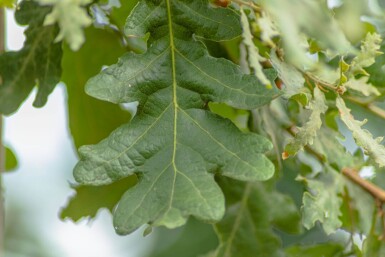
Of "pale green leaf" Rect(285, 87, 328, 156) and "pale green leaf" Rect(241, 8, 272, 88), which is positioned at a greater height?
"pale green leaf" Rect(241, 8, 272, 88)

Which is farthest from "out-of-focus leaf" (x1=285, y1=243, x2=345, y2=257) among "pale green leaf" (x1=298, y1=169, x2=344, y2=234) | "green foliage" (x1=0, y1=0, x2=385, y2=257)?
"pale green leaf" (x1=298, y1=169, x2=344, y2=234)

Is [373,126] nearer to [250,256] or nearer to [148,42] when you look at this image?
[250,256]

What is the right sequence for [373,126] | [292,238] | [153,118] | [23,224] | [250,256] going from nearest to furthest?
[153,118]
[250,256]
[373,126]
[292,238]
[23,224]

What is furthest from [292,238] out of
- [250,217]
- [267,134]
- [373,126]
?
[267,134]

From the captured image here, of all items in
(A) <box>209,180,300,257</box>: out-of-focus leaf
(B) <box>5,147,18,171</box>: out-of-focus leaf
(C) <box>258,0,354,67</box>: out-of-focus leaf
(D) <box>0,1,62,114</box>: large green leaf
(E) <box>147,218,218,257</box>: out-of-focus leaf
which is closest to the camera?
(C) <box>258,0,354,67</box>: out-of-focus leaf

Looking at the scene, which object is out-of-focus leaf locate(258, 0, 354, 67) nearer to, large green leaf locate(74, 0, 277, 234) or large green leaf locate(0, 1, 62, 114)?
large green leaf locate(74, 0, 277, 234)

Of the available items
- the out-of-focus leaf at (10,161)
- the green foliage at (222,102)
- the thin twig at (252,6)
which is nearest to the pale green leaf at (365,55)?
the green foliage at (222,102)

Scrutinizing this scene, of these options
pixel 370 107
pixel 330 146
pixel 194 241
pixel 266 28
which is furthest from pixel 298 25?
pixel 194 241

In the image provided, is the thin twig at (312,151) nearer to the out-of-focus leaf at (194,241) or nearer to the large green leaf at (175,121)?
the large green leaf at (175,121)
